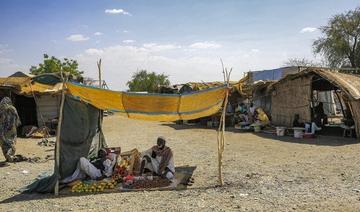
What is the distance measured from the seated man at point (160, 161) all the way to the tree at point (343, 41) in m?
27.1

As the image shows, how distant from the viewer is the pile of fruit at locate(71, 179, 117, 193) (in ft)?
25.1

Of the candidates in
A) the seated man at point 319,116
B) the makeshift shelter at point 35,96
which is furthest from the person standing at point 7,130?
the seated man at point 319,116

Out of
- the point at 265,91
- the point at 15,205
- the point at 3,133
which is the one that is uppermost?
the point at 265,91

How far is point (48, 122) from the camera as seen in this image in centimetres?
1792

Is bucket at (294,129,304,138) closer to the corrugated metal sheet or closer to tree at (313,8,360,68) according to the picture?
the corrugated metal sheet

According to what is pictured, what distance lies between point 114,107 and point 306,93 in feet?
32.4

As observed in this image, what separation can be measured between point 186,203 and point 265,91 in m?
14.0

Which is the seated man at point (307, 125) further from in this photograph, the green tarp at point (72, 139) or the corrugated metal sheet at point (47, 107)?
the corrugated metal sheet at point (47, 107)

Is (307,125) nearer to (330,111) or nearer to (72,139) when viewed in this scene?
(72,139)

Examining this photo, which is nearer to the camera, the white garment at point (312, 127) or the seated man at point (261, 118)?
the white garment at point (312, 127)

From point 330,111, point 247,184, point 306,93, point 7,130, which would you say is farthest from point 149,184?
point 330,111

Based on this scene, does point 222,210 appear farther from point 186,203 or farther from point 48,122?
point 48,122

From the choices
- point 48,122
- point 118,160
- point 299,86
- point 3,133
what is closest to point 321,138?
point 299,86

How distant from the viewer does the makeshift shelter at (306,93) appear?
1389 centimetres
